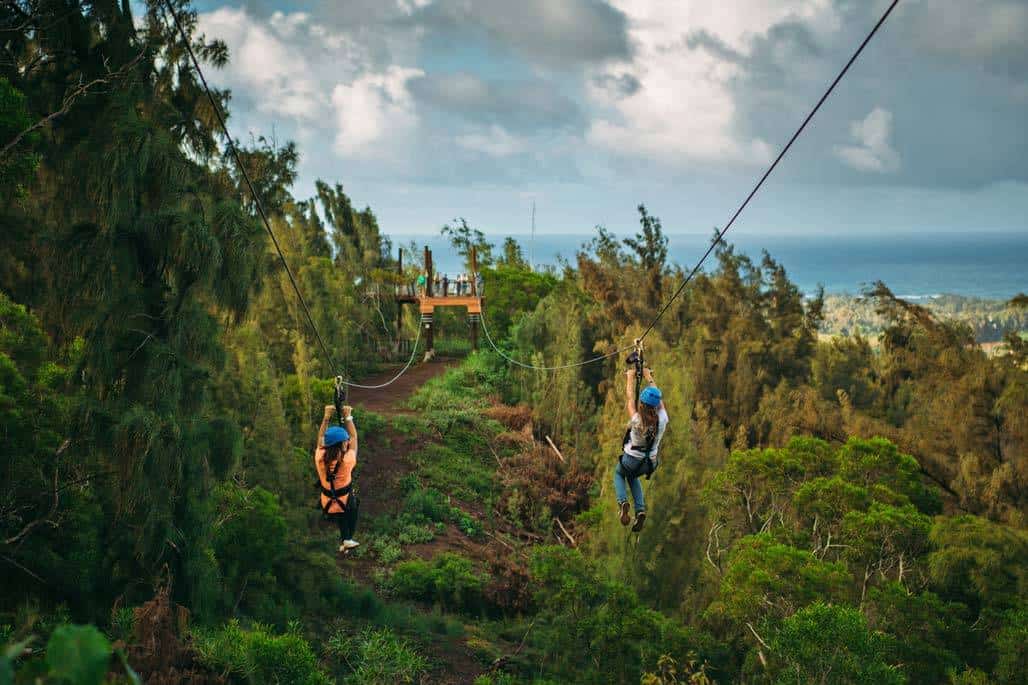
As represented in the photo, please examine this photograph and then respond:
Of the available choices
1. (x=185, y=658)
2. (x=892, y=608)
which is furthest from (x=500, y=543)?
(x=185, y=658)

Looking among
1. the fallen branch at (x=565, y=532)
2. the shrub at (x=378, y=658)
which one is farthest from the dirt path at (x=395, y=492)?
the fallen branch at (x=565, y=532)

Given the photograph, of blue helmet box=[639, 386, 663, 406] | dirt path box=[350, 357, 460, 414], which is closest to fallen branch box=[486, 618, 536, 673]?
blue helmet box=[639, 386, 663, 406]

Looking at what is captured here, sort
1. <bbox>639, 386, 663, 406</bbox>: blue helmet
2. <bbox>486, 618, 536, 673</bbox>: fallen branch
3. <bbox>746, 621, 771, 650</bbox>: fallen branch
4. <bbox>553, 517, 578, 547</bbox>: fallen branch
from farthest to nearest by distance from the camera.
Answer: <bbox>553, 517, 578, 547</bbox>: fallen branch → <bbox>486, 618, 536, 673</bbox>: fallen branch → <bbox>746, 621, 771, 650</bbox>: fallen branch → <bbox>639, 386, 663, 406</bbox>: blue helmet

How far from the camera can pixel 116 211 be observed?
1002cm

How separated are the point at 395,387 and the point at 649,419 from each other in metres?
21.1

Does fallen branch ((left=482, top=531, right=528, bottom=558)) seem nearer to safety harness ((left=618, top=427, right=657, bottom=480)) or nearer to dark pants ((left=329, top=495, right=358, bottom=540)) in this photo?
dark pants ((left=329, top=495, right=358, bottom=540))

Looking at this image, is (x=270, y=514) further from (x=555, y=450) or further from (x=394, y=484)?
(x=555, y=450)

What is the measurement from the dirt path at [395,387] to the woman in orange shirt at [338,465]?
1504 centimetres

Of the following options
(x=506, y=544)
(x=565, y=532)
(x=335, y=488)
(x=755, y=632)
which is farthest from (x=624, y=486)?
(x=565, y=532)

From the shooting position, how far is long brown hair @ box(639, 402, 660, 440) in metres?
9.11

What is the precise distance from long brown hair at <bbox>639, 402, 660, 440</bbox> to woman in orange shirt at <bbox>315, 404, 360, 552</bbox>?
131 inches

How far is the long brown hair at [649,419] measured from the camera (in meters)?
9.11

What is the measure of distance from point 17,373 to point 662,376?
12.9m

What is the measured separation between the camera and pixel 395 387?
29.5m
